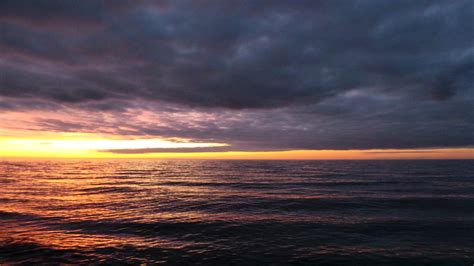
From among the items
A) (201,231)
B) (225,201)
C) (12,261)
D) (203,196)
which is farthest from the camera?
(203,196)

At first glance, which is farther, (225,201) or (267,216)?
(225,201)

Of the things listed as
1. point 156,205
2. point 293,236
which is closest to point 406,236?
point 293,236

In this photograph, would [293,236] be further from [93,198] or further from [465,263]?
[93,198]

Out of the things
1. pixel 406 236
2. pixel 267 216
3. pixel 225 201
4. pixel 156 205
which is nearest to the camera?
pixel 406 236

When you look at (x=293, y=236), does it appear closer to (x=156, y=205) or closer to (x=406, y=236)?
(x=406, y=236)

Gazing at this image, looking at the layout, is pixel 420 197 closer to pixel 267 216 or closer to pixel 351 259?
pixel 267 216

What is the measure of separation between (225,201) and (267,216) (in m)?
10.7

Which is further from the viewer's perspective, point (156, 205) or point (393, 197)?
point (393, 197)

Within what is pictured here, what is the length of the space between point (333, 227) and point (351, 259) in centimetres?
744

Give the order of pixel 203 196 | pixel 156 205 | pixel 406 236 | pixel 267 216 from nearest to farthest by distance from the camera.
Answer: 1. pixel 406 236
2. pixel 267 216
3. pixel 156 205
4. pixel 203 196

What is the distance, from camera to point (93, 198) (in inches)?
1544

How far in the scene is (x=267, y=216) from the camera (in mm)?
27812

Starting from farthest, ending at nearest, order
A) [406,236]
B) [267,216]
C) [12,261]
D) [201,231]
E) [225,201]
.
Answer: [225,201], [267,216], [201,231], [406,236], [12,261]

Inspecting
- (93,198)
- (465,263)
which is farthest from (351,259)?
(93,198)
